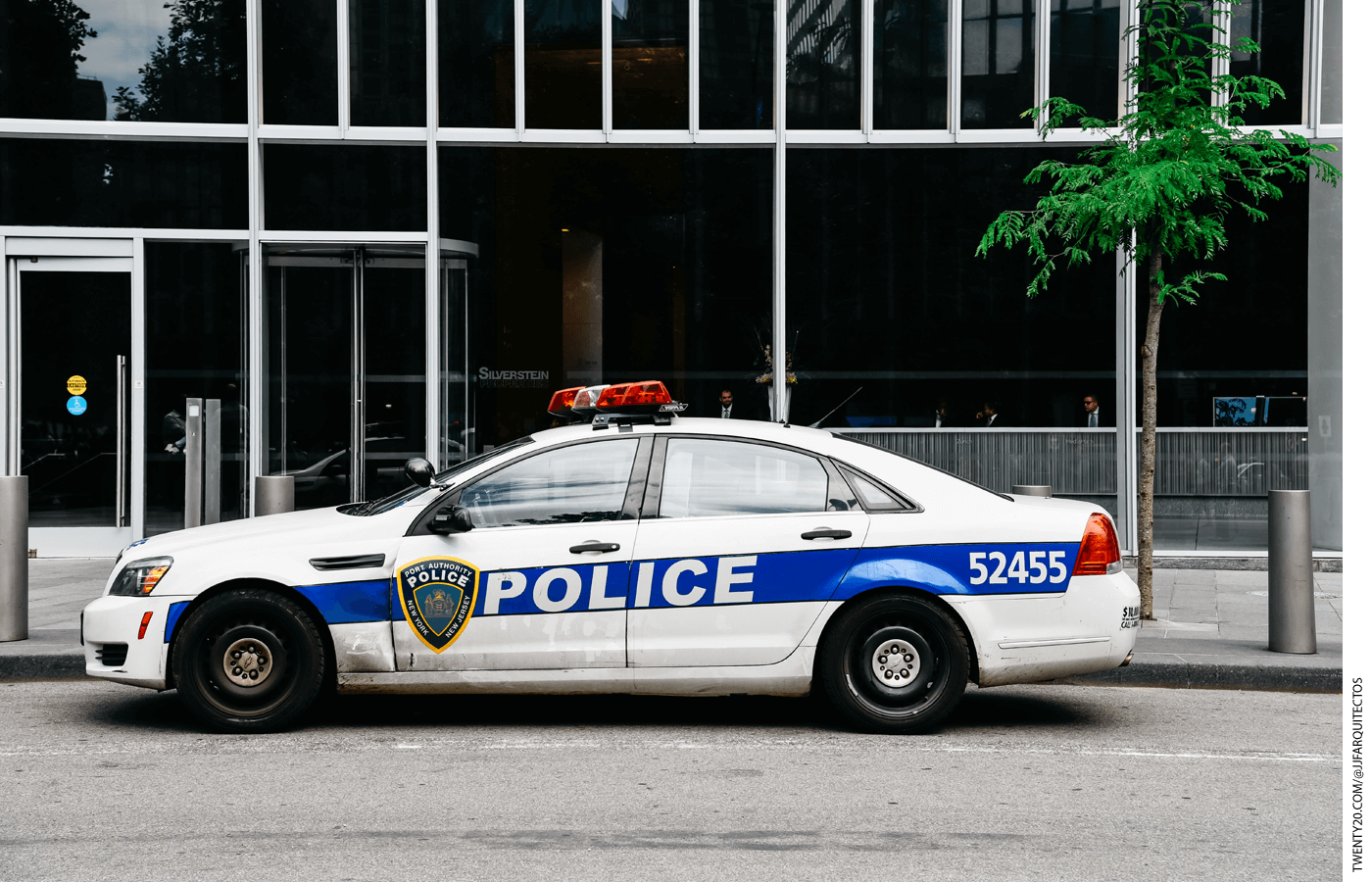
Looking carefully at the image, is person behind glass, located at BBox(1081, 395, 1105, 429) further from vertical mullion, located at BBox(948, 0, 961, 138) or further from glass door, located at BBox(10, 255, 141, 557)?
glass door, located at BBox(10, 255, 141, 557)

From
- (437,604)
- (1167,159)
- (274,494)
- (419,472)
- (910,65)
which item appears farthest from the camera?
(910,65)

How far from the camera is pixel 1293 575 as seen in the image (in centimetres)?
833

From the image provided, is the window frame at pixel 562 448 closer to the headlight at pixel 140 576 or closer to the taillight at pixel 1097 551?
the headlight at pixel 140 576

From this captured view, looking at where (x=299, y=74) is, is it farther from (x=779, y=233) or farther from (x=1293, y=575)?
(x=1293, y=575)

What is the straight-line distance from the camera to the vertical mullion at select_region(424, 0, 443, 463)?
12.9m

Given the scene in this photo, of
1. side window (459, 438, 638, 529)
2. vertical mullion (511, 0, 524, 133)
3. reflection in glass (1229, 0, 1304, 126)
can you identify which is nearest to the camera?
side window (459, 438, 638, 529)

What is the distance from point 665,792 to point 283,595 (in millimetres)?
2243

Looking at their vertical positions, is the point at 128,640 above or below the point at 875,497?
below

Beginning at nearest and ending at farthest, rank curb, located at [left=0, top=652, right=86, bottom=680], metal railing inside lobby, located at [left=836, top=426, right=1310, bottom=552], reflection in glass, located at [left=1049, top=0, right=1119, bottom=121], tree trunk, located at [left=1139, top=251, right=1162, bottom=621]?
curb, located at [left=0, top=652, right=86, bottom=680]
tree trunk, located at [left=1139, top=251, right=1162, bottom=621]
reflection in glass, located at [left=1049, top=0, right=1119, bottom=121]
metal railing inside lobby, located at [left=836, top=426, right=1310, bottom=552]

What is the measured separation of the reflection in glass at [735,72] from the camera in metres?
13.1

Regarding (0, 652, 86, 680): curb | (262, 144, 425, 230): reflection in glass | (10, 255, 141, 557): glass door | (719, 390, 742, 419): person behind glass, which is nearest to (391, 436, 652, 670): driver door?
(0, 652, 86, 680): curb

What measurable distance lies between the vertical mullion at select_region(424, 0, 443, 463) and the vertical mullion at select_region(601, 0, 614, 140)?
1694 mm

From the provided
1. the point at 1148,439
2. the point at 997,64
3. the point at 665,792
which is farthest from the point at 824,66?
the point at 665,792

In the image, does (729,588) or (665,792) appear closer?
(665,792)
